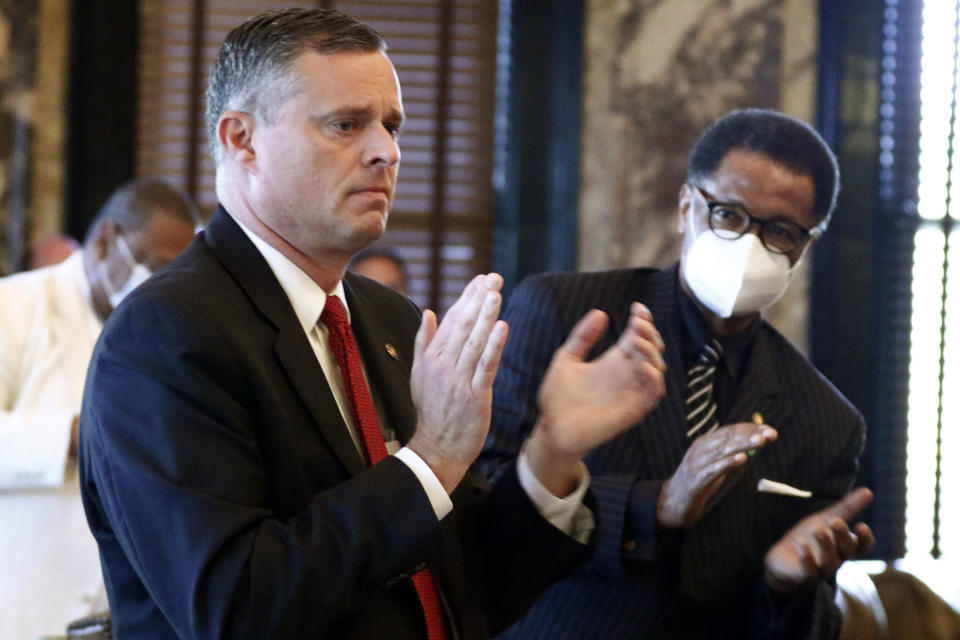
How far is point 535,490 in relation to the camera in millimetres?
1717

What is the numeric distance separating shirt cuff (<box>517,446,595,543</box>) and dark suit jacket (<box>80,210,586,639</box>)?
0.16 metres

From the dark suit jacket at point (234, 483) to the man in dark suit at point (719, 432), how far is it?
2.11ft

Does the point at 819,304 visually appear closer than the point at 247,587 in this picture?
No

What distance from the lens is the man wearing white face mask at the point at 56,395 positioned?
299 centimetres

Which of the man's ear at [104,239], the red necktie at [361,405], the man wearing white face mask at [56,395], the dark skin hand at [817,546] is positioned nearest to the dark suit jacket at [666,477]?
the dark skin hand at [817,546]

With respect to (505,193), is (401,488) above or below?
below

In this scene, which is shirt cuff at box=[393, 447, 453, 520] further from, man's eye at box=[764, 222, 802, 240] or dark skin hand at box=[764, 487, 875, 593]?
man's eye at box=[764, 222, 802, 240]

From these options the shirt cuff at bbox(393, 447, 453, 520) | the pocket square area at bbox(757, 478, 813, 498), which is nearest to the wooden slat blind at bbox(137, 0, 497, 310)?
the pocket square area at bbox(757, 478, 813, 498)

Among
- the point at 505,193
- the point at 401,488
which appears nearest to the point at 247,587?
the point at 401,488

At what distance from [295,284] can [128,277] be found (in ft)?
5.98

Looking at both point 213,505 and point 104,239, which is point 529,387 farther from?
point 104,239

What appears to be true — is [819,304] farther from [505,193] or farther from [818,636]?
[818,636]

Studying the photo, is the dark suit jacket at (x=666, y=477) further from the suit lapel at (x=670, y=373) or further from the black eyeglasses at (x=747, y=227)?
the black eyeglasses at (x=747, y=227)

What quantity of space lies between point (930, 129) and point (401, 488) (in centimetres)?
368
